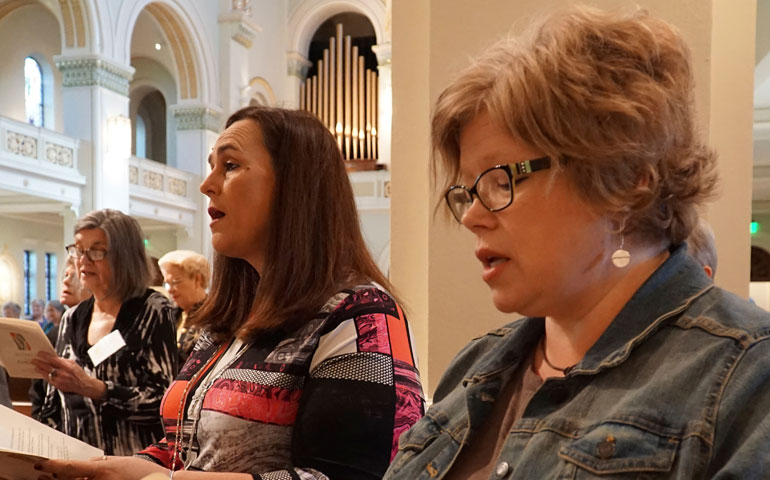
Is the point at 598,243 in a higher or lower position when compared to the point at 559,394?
higher

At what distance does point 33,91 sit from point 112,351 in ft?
50.4

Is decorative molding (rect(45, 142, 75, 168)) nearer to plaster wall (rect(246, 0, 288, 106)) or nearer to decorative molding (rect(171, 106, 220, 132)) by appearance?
decorative molding (rect(171, 106, 220, 132))

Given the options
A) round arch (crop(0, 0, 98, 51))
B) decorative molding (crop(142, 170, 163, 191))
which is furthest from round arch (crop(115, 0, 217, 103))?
round arch (crop(0, 0, 98, 51))

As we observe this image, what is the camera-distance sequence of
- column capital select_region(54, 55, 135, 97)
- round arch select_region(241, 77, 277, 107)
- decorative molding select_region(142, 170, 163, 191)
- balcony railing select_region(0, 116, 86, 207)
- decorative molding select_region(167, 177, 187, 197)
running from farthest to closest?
round arch select_region(241, 77, 277, 107) → decorative molding select_region(167, 177, 187, 197) → decorative molding select_region(142, 170, 163, 191) → column capital select_region(54, 55, 135, 97) → balcony railing select_region(0, 116, 86, 207)

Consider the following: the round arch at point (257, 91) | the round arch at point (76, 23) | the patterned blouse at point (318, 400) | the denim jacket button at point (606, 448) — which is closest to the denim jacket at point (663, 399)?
the denim jacket button at point (606, 448)

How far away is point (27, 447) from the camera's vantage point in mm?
1753

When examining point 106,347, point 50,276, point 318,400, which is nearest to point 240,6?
point 50,276

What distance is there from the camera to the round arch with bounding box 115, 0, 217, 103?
50.8 ft

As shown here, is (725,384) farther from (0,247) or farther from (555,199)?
(0,247)

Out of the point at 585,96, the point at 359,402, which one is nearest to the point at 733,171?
the point at 359,402

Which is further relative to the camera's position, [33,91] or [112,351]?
[33,91]

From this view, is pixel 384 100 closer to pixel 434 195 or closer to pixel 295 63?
pixel 295 63

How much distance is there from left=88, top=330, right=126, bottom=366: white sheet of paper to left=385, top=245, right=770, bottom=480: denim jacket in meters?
2.19

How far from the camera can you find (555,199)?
102 cm
